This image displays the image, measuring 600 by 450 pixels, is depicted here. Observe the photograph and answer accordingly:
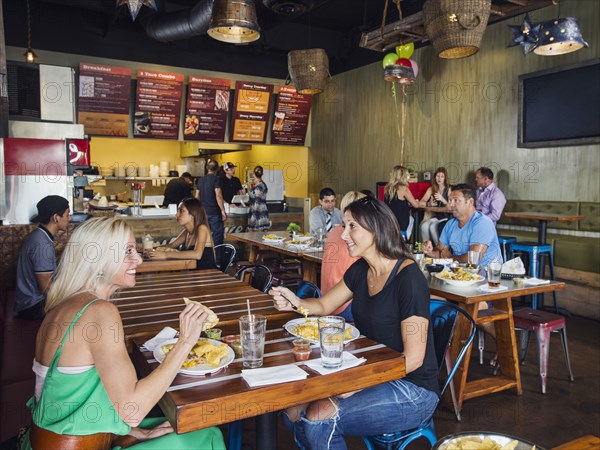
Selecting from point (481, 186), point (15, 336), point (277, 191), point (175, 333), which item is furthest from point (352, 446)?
point (277, 191)

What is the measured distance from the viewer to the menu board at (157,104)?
8.10 m

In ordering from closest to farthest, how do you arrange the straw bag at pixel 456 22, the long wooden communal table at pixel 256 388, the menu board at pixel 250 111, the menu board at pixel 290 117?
1. the long wooden communal table at pixel 256 388
2. the straw bag at pixel 456 22
3. the menu board at pixel 250 111
4. the menu board at pixel 290 117

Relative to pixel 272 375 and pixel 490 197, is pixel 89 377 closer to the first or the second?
pixel 272 375

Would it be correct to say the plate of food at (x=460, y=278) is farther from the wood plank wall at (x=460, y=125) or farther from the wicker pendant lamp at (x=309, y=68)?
the wood plank wall at (x=460, y=125)

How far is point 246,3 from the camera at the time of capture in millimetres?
3482

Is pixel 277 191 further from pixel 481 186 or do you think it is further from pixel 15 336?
pixel 15 336

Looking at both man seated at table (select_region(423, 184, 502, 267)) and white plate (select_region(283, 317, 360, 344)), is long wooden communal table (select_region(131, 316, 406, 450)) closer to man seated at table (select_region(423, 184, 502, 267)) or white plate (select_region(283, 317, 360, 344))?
white plate (select_region(283, 317, 360, 344))

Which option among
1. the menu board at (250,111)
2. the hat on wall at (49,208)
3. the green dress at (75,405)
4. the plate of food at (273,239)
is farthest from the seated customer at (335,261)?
the menu board at (250,111)

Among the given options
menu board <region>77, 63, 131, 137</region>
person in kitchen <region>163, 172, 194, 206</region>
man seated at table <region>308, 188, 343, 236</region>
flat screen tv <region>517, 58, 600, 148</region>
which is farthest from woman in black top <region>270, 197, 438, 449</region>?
menu board <region>77, 63, 131, 137</region>

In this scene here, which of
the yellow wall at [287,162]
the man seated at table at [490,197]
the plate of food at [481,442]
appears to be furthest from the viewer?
the yellow wall at [287,162]

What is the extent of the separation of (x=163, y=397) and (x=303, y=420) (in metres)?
0.58

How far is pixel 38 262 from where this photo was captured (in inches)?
128

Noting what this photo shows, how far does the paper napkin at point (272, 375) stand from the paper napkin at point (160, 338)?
427mm

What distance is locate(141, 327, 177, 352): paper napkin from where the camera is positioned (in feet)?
5.96
